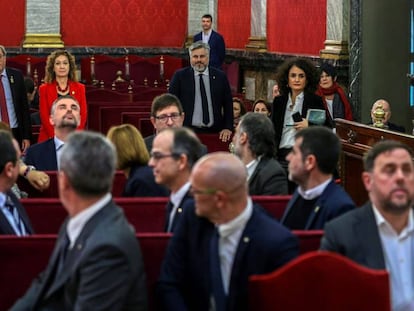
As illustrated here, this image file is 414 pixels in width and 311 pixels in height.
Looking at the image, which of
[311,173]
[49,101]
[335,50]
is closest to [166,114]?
[49,101]

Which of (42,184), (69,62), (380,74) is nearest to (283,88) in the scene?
(69,62)

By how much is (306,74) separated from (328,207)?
3.49 metres

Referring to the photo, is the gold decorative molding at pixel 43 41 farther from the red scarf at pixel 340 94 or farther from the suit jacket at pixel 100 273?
the suit jacket at pixel 100 273

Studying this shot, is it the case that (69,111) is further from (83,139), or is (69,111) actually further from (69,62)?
(83,139)

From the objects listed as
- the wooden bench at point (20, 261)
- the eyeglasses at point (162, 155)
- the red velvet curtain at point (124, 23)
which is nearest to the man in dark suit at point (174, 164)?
the eyeglasses at point (162, 155)

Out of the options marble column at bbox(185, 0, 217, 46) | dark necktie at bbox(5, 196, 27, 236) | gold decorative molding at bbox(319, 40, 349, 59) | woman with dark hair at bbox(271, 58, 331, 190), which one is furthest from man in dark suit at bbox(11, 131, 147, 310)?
marble column at bbox(185, 0, 217, 46)

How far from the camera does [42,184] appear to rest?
5.94 m

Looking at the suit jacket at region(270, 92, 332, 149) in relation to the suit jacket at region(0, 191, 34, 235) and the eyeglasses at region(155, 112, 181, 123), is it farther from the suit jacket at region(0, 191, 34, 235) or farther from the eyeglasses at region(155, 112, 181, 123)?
the suit jacket at region(0, 191, 34, 235)

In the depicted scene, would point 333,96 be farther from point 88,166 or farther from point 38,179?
point 88,166

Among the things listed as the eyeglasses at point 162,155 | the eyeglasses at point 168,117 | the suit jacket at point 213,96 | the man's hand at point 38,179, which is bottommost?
the man's hand at point 38,179

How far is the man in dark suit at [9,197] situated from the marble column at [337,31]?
276 inches

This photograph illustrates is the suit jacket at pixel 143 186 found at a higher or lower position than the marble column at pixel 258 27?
lower

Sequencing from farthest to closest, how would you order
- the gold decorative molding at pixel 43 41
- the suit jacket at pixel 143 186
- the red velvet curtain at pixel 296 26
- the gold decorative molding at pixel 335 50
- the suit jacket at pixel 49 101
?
the gold decorative molding at pixel 43 41 < the red velvet curtain at pixel 296 26 < the gold decorative molding at pixel 335 50 < the suit jacket at pixel 49 101 < the suit jacket at pixel 143 186

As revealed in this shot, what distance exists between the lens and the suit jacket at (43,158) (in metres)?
6.51
